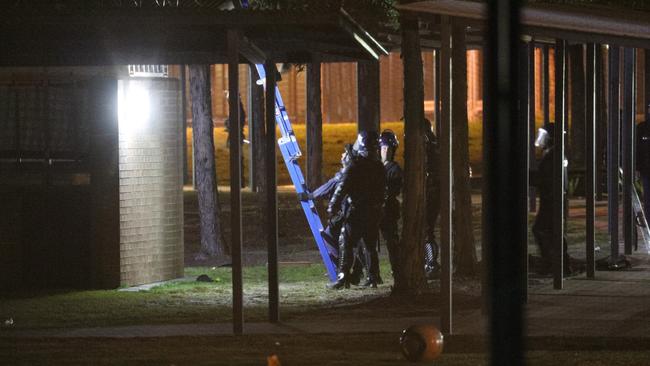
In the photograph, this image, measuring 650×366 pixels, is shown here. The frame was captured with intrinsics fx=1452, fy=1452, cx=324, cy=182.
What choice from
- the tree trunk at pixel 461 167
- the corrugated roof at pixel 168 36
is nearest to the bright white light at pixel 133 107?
the corrugated roof at pixel 168 36

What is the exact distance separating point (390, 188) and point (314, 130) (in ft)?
23.8

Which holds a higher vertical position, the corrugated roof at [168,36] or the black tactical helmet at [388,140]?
the corrugated roof at [168,36]

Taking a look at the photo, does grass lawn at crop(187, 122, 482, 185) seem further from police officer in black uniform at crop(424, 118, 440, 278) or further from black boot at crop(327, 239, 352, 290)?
black boot at crop(327, 239, 352, 290)

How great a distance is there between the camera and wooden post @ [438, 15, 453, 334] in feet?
39.0

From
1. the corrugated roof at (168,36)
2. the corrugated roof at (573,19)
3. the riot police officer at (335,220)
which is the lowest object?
the riot police officer at (335,220)

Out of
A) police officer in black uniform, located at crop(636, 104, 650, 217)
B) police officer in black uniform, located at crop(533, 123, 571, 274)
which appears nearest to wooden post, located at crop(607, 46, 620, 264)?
police officer in black uniform, located at crop(533, 123, 571, 274)

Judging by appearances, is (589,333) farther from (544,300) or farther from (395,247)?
(395,247)

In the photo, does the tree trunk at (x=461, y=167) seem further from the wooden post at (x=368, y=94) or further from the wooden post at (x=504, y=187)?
the wooden post at (x=504, y=187)

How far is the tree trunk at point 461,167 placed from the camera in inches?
622

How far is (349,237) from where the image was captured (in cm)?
1496

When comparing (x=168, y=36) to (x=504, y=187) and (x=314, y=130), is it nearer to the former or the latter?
(x=504, y=187)

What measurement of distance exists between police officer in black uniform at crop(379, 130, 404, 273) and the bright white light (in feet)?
8.55

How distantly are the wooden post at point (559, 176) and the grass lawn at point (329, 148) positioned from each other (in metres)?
18.0

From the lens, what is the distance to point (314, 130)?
2220 cm
